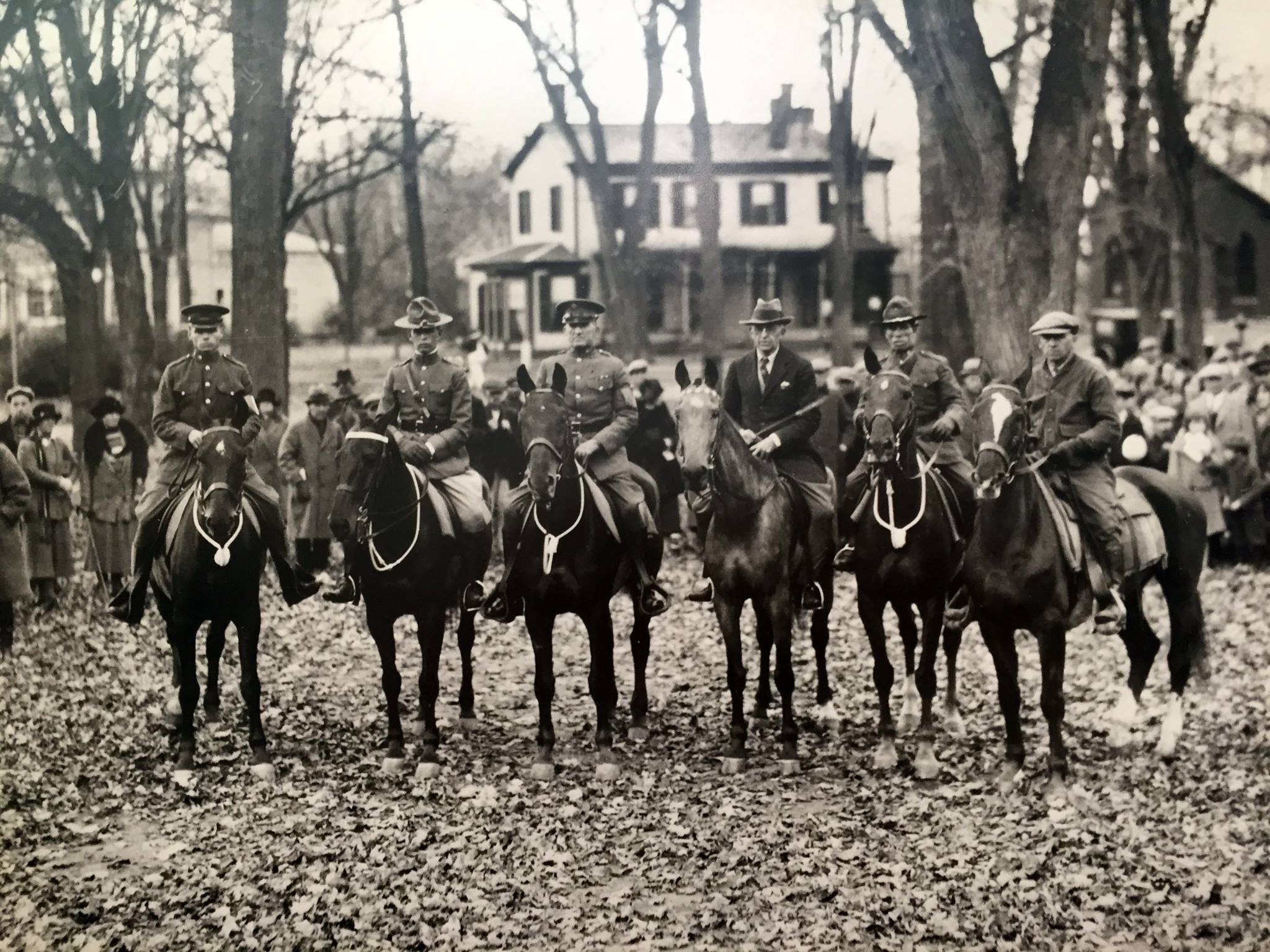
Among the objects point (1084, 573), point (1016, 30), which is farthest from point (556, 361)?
point (1016, 30)

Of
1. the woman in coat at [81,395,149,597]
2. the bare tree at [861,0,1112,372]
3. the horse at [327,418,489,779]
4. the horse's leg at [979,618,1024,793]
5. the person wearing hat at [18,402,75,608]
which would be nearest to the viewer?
the horse's leg at [979,618,1024,793]

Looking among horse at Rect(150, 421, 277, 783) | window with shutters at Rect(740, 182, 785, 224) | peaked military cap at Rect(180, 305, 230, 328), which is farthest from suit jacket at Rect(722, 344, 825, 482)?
window with shutters at Rect(740, 182, 785, 224)

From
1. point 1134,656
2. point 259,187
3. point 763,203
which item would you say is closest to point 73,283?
point 259,187

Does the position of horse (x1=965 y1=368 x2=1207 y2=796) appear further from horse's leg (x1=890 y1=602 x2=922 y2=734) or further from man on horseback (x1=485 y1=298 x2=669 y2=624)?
man on horseback (x1=485 y1=298 x2=669 y2=624)

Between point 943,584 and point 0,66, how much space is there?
6511mm

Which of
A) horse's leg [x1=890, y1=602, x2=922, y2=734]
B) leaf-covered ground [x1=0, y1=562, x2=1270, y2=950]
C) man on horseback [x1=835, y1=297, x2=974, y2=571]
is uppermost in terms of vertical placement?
man on horseback [x1=835, y1=297, x2=974, y2=571]

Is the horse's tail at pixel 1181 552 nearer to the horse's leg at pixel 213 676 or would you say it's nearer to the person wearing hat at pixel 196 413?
the person wearing hat at pixel 196 413

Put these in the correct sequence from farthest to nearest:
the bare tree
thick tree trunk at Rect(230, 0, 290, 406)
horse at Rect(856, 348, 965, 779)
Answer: the bare tree
thick tree trunk at Rect(230, 0, 290, 406)
horse at Rect(856, 348, 965, 779)

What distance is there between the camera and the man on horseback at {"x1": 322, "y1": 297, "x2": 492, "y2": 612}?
8547mm

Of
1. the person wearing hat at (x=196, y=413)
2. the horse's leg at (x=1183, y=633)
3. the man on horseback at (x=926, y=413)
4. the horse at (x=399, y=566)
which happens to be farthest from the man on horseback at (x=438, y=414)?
the horse's leg at (x=1183, y=633)

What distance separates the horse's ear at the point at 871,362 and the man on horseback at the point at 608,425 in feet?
4.92

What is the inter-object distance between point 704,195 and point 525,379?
846 centimetres

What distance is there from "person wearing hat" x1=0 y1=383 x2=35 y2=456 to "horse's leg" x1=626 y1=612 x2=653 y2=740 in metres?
4.12

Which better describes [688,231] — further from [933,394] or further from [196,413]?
[196,413]
